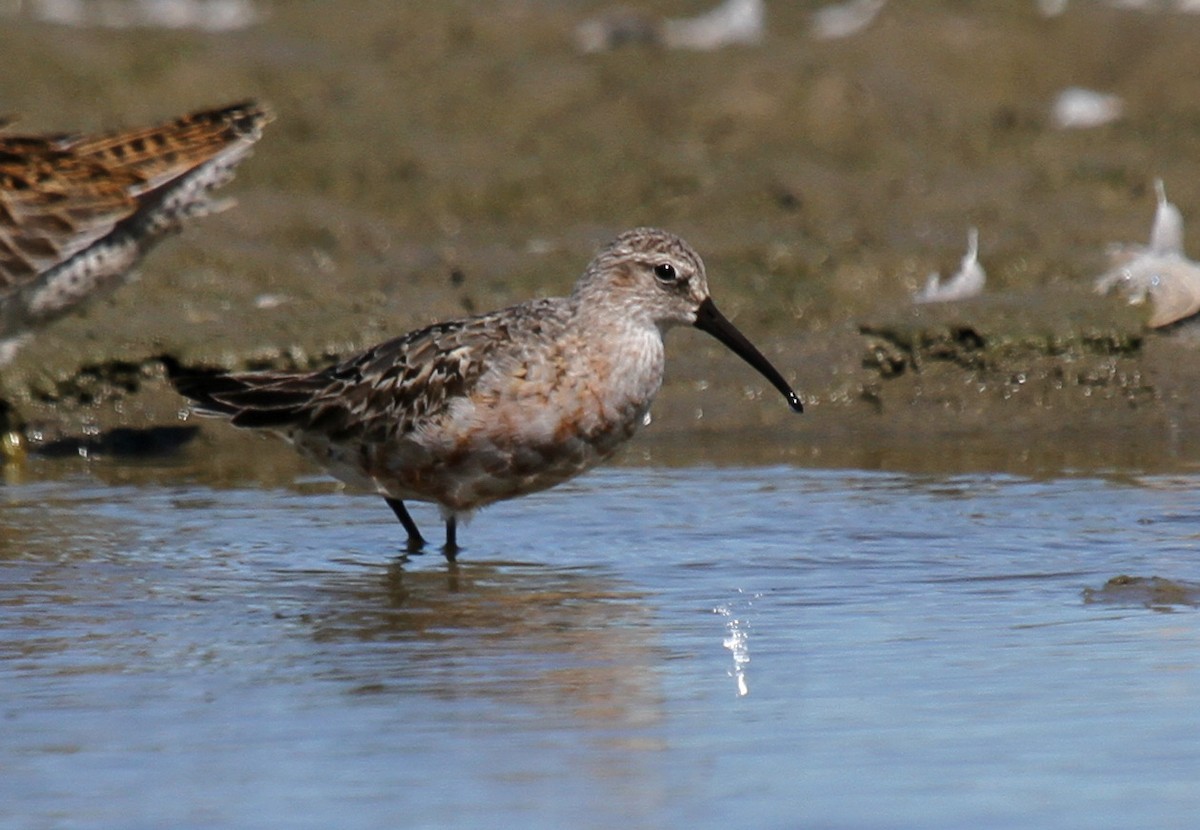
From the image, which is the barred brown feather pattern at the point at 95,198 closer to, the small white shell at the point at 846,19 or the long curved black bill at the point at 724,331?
the long curved black bill at the point at 724,331

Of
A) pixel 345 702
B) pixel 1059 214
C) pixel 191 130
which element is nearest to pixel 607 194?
pixel 1059 214

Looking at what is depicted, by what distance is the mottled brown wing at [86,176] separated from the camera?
10.8 m

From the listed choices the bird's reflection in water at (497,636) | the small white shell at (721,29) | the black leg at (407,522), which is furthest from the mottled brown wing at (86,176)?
the small white shell at (721,29)

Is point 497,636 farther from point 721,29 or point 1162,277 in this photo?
point 721,29

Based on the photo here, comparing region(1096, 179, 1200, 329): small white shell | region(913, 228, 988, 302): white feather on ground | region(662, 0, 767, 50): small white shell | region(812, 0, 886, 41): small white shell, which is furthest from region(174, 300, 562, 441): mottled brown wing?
region(662, 0, 767, 50): small white shell

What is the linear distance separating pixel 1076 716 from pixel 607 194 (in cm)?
917

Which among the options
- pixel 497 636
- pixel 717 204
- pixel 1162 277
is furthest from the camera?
pixel 717 204

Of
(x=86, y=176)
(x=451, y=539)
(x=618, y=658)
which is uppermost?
(x=86, y=176)

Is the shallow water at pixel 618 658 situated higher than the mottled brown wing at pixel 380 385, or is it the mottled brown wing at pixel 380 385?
the mottled brown wing at pixel 380 385

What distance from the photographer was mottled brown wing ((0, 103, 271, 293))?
35.5 feet

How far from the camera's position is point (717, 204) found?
1400 cm

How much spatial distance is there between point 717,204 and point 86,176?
4.44m

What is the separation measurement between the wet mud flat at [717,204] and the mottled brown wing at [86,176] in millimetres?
736

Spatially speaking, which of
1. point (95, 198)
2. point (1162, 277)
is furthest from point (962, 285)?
point (95, 198)
